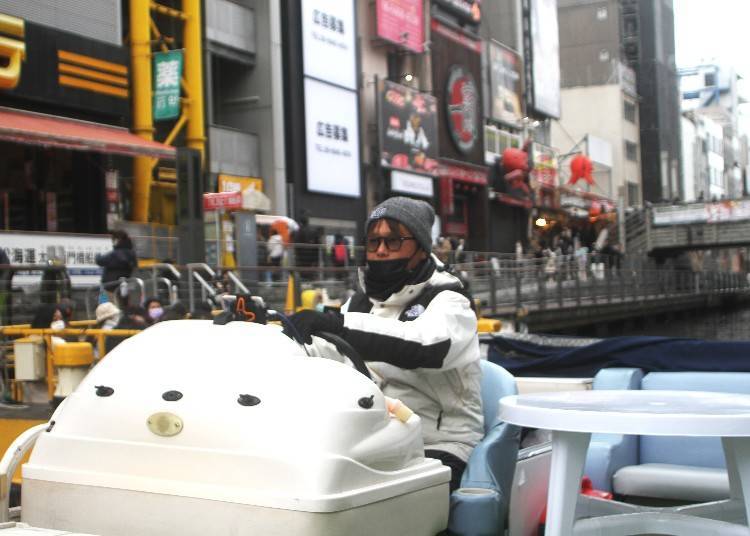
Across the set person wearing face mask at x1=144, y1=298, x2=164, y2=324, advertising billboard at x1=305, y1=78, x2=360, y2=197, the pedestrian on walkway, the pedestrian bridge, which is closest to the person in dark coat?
person wearing face mask at x1=144, y1=298, x2=164, y2=324

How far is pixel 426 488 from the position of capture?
292cm

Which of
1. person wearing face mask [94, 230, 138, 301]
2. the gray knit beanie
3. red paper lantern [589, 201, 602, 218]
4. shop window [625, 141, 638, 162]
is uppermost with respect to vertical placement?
shop window [625, 141, 638, 162]

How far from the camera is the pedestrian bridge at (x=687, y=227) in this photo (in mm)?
48656

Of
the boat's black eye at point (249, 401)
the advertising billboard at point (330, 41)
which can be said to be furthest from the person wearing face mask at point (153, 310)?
the advertising billboard at point (330, 41)

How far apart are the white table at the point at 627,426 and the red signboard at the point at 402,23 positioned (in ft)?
102

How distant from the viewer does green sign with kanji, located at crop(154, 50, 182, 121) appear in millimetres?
22188

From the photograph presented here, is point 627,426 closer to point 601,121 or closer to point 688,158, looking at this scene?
point 601,121

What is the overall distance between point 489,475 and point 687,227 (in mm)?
48303

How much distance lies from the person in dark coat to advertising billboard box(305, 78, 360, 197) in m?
14.6

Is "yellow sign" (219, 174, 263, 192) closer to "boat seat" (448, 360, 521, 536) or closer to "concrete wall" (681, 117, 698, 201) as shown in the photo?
"boat seat" (448, 360, 521, 536)

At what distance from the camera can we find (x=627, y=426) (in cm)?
288

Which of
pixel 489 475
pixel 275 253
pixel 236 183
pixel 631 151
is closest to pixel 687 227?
pixel 631 151

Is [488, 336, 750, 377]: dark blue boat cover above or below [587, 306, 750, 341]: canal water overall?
above

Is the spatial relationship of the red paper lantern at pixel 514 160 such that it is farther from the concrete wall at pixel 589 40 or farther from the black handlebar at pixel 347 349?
the black handlebar at pixel 347 349
